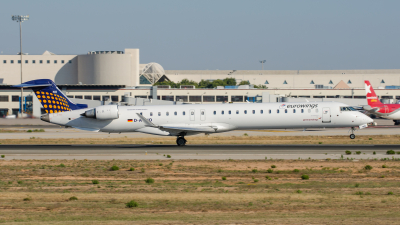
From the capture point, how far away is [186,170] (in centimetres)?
2416

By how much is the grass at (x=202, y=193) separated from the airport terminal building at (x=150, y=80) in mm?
56712

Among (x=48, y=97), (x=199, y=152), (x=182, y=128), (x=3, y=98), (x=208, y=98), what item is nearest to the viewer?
(x=199, y=152)

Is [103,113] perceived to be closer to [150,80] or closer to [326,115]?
[326,115]

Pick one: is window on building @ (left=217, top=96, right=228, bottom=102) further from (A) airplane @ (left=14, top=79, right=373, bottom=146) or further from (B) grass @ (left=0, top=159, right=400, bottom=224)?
(B) grass @ (left=0, top=159, right=400, bottom=224)

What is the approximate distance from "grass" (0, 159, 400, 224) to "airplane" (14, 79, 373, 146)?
9689 mm

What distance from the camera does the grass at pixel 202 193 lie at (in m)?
13.9

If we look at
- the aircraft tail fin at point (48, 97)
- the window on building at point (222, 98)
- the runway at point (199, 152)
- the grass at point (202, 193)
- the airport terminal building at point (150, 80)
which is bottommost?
the grass at point (202, 193)

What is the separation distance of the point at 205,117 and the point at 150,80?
133 meters

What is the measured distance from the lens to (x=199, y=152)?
32125mm

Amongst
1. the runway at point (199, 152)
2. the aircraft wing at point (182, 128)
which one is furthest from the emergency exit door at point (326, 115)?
the aircraft wing at point (182, 128)

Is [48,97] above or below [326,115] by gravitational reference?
above

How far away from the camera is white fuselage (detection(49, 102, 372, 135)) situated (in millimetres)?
36531

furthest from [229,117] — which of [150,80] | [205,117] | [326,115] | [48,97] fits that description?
[150,80]

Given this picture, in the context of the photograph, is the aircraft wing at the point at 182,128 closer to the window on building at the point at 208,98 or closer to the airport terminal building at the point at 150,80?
the airport terminal building at the point at 150,80
